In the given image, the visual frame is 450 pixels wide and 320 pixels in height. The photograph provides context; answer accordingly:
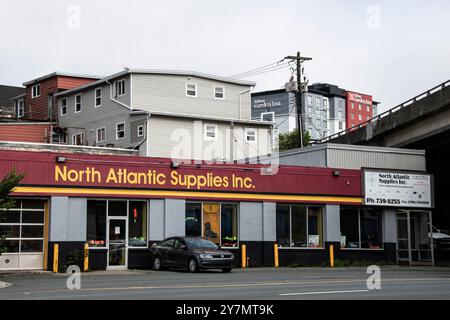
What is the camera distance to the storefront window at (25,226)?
3009cm

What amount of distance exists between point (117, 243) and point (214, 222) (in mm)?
5009

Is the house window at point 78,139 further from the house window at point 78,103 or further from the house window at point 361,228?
the house window at point 361,228

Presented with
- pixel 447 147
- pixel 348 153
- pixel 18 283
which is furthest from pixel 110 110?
pixel 18 283

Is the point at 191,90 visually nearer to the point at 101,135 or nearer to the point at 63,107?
the point at 101,135

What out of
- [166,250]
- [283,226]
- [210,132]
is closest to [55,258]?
[166,250]

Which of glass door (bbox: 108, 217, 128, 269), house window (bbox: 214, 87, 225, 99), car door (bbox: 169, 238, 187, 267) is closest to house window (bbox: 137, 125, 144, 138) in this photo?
house window (bbox: 214, 87, 225, 99)

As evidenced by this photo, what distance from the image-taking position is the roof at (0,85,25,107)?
72.9m

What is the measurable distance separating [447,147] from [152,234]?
2137 centimetres

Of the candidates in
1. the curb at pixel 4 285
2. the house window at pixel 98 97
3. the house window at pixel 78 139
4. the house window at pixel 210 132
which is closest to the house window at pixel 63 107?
the house window at pixel 78 139

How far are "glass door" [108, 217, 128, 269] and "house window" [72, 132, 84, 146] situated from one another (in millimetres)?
20511

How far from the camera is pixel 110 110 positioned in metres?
49.4

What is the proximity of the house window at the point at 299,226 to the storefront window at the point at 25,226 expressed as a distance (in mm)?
11852
